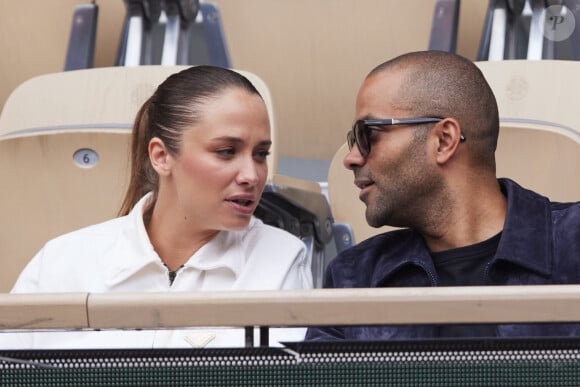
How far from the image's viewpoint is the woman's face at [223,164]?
4.37ft

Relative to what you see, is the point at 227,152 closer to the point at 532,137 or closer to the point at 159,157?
the point at 159,157

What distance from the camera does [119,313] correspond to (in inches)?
26.1

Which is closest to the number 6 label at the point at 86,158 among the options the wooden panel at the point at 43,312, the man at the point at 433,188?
the man at the point at 433,188

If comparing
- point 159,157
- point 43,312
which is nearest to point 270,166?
point 159,157

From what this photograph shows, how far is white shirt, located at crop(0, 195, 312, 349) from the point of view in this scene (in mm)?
1339

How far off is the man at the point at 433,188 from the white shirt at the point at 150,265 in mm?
100

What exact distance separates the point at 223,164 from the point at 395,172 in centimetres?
23

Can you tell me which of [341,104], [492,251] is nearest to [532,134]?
[492,251]

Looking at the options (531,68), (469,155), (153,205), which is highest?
(531,68)

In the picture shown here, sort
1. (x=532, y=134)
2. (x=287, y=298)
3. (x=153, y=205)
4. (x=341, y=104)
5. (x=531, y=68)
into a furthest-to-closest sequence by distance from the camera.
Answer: (x=341, y=104) < (x=531, y=68) < (x=532, y=134) < (x=153, y=205) < (x=287, y=298)

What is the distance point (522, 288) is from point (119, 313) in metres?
0.26

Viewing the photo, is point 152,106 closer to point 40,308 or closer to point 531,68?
point 531,68

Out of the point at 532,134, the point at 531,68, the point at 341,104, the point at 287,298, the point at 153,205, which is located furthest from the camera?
the point at 341,104

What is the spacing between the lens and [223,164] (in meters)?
1.34
